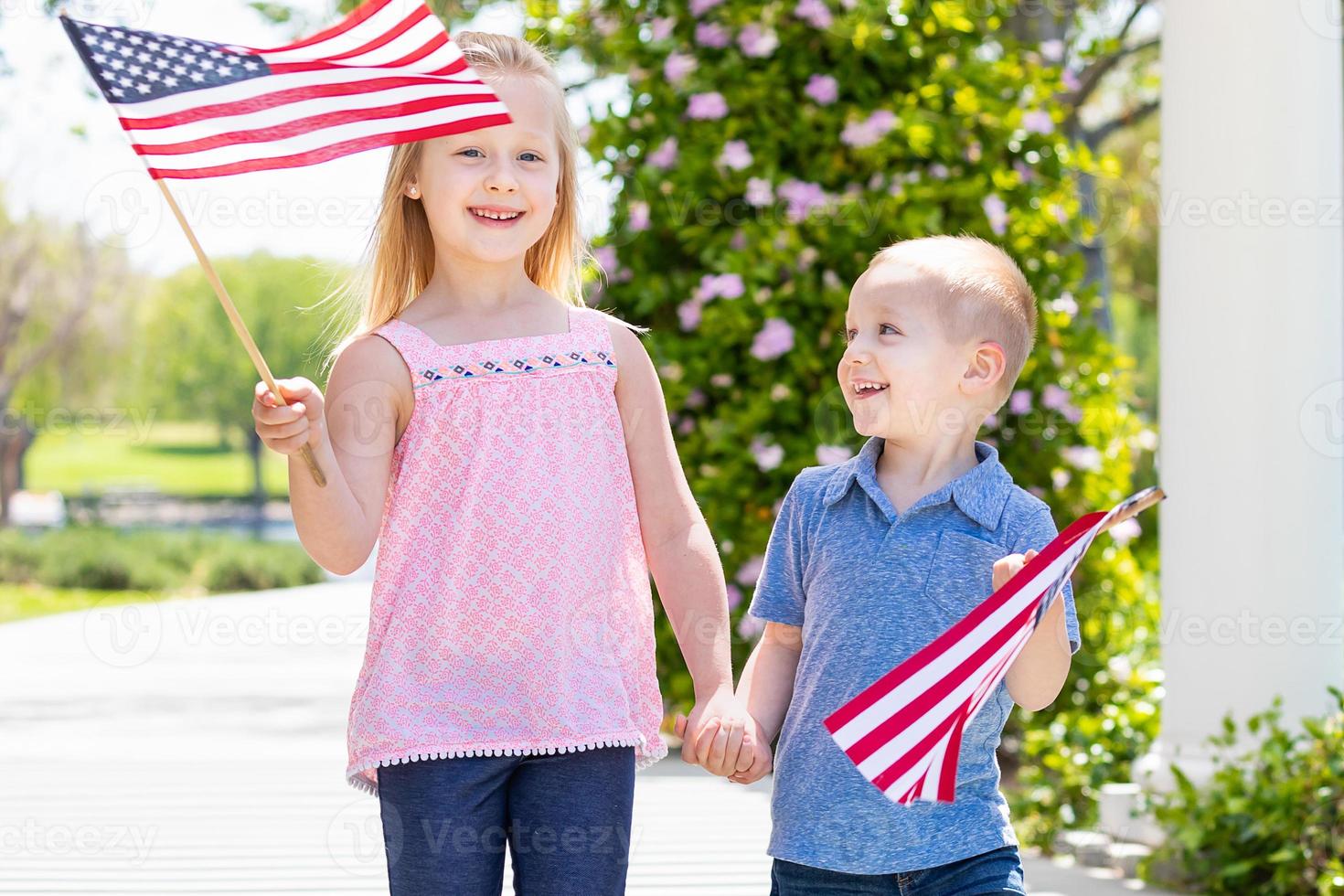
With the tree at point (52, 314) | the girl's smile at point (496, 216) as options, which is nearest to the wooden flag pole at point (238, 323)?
the girl's smile at point (496, 216)

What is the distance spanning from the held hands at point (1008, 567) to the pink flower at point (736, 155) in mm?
3442

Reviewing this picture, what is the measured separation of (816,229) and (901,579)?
128 inches

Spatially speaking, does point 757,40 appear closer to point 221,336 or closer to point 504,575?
point 504,575

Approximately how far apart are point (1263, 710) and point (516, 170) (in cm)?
254

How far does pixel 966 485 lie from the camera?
218 centimetres

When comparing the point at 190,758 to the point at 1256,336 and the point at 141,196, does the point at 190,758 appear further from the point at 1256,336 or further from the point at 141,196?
the point at 1256,336

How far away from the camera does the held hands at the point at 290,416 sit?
196 centimetres

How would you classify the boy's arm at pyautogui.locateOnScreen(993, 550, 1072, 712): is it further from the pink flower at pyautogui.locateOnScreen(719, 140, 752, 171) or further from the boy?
the pink flower at pyautogui.locateOnScreen(719, 140, 752, 171)

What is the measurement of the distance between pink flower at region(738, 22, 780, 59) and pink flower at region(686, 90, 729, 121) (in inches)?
7.0

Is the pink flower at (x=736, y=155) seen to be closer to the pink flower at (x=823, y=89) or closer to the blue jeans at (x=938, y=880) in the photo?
the pink flower at (x=823, y=89)

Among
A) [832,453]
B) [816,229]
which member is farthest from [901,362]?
[816,229]

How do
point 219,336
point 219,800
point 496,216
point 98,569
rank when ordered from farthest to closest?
point 219,336, point 98,569, point 219,800, point 496,216

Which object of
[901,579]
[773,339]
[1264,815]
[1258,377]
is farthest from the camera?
[773,339]

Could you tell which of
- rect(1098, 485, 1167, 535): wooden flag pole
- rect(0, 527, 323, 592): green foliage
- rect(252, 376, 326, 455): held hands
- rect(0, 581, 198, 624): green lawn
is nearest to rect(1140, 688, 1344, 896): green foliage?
rect(1098, 485, 1167, 535): wooden flag pole
